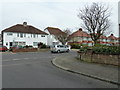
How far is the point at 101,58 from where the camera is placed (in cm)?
1152

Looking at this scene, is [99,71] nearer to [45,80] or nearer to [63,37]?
[45,80]

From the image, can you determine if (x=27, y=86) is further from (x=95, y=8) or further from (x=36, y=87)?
(x=95, y=8)

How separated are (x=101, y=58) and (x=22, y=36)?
123 feet

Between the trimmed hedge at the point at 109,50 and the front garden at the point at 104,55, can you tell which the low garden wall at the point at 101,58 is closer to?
the front garden at the point at 104,55

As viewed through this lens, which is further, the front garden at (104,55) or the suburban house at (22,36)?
the suburban house at (22,36)

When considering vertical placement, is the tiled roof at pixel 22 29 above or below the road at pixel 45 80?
above

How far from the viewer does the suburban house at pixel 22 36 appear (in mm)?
42906

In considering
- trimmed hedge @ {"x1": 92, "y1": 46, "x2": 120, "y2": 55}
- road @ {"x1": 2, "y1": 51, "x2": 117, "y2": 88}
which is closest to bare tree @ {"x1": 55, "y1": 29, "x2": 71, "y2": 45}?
trimmed hedge @ {"x1": 92, "y1": 46, "x2": 120, "y2": 55}

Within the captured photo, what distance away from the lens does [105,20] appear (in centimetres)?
2678

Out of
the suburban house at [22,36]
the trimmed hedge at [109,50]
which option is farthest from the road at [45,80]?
the suburban house at [22,36]

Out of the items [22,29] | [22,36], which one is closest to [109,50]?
[22,36]

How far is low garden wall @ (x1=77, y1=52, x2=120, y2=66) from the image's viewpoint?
33.6 feet

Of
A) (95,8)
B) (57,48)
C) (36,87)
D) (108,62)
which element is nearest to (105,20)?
(95,8)

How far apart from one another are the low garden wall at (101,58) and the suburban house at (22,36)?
33.6 m
